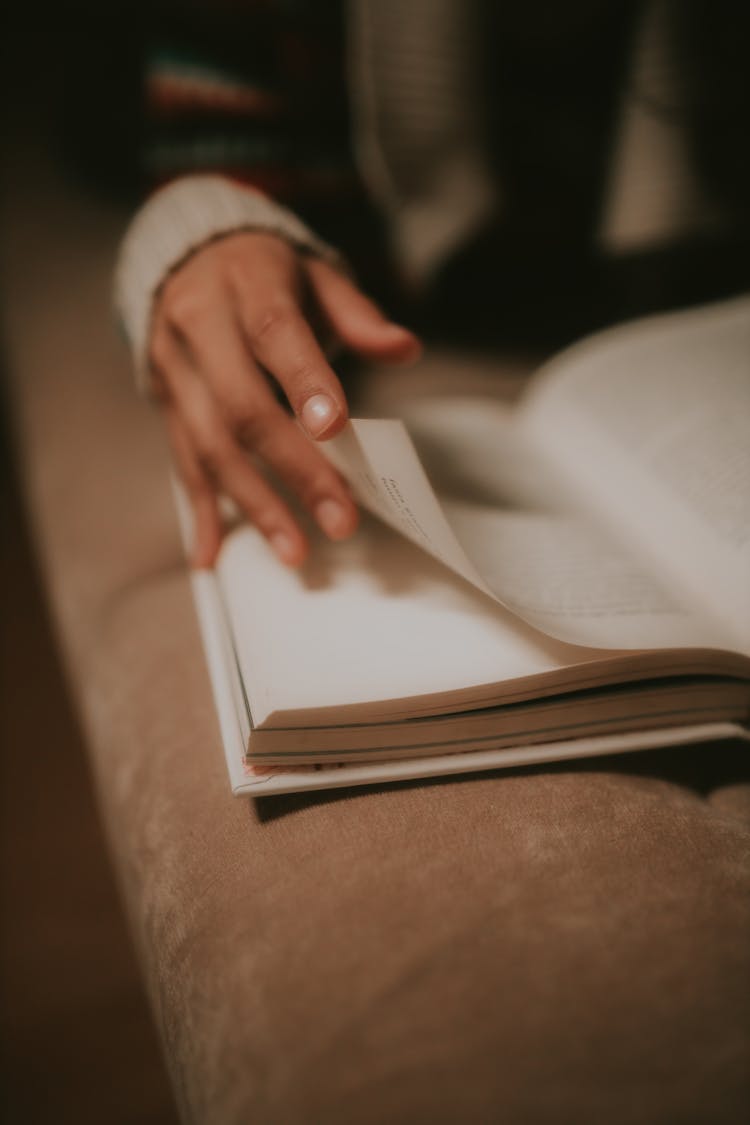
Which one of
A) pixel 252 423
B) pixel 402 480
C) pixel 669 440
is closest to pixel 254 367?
pixel 252 423

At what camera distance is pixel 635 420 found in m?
0.61

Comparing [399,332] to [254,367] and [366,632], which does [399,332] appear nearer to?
[254,367]

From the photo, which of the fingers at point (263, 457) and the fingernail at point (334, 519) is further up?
the fingers at point (263, 457)

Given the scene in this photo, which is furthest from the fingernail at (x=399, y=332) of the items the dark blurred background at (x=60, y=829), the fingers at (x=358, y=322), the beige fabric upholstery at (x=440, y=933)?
the dark blurred background at (x=60, y=829)

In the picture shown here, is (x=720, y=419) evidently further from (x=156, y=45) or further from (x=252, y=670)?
(x=156, y=45)

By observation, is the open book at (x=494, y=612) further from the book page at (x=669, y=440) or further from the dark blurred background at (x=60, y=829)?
the dark blurred background at (x=60, y=829)

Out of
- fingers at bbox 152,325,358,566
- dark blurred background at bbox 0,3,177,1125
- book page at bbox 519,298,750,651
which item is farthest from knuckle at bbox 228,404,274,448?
dark blurred background at bbox 0,3,177,1125

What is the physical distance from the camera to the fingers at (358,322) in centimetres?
51

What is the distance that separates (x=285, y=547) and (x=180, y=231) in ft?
0.91

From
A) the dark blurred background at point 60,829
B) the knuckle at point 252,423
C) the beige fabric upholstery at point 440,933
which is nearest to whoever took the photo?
the beige fabric upholstery at point 440,933

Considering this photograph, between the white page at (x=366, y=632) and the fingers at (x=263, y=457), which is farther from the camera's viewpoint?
the fingers at (x=263, y=457)

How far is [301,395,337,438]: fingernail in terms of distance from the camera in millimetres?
380

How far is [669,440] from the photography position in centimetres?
57

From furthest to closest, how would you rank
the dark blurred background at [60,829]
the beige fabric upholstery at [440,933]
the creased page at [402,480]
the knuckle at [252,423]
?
the dark blurred background at [60,829] → the knuckle at [252,423] → the creased page at [402,480] → the beige fabric upholstery at [440,933]
